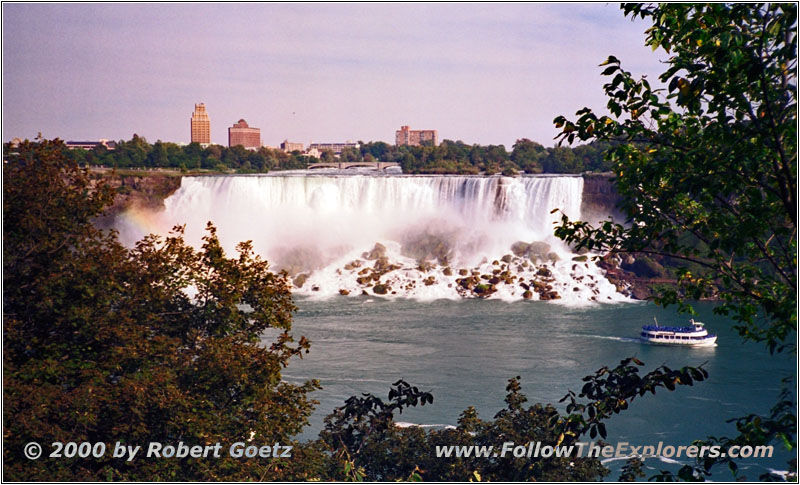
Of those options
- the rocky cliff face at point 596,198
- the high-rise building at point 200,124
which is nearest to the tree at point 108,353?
the rocky cliff face at point 596,198

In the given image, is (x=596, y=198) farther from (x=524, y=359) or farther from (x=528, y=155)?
(x=524, y=359)

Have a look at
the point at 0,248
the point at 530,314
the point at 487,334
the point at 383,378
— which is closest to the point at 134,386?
the point at 0,248

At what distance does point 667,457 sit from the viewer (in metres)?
6.25

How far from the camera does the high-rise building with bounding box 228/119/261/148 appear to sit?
2800 centimetres

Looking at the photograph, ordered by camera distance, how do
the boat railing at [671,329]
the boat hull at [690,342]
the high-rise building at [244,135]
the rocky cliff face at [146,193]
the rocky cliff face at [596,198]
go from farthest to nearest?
the high-rise building at [244,135] < the rocky cliff face at [146,193] < the rocky cliff face at [596,198] < the boat railing at [671,329] < the boat hull at [690,342]

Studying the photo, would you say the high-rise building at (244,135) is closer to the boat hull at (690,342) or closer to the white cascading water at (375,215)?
the white cascading water at (375,215)

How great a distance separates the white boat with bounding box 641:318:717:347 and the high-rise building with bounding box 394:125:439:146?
18.4m

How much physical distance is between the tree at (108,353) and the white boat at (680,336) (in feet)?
26.0

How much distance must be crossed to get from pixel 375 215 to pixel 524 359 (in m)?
10.7

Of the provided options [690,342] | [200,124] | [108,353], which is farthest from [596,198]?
[108,353]

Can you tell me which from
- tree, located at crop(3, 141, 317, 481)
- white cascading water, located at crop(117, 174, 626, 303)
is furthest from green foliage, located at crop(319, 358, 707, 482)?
white cascading water, located at crop(117, 174, 626, 303)

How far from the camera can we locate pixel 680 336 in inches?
429

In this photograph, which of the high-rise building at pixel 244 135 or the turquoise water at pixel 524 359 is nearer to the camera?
the turquoise water at pixel 524 359

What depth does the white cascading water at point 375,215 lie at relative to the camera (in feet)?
63.5
